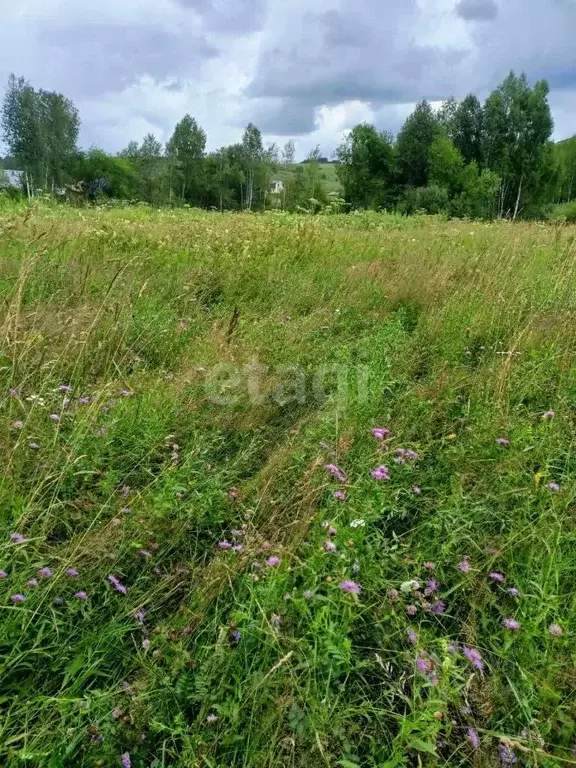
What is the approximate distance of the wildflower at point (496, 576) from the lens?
1.80m

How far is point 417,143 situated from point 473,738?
54.6 metres

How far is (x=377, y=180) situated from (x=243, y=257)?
48.0m

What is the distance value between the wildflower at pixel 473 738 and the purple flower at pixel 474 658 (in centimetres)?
17

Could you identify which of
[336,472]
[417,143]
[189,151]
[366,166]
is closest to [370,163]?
[366,166]

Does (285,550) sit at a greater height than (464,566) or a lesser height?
greater

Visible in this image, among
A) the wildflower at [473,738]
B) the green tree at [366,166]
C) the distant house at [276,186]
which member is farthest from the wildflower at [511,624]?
the distant house at [276,186]

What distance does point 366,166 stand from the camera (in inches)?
1913

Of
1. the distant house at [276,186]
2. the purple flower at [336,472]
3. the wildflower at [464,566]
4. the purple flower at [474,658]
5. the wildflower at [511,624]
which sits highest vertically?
the distant house at [276,186]

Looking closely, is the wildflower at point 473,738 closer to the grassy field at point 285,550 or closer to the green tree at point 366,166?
the grassy field at point 285,550

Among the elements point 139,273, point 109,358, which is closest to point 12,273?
point 139,273

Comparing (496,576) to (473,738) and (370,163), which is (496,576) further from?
(370,163)

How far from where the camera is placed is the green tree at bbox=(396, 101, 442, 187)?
48594 mm

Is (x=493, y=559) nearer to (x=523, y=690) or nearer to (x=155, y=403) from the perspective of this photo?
(x=523, y=690)

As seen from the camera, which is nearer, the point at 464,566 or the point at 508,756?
the point at 508,756
